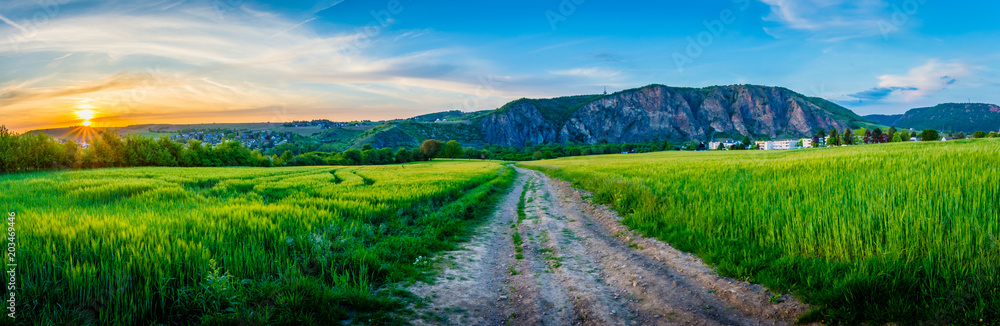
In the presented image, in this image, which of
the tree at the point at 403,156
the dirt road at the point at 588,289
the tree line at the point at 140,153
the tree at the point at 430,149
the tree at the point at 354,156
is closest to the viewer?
the dirt road at the point at 588,289

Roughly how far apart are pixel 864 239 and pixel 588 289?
467 centimetres

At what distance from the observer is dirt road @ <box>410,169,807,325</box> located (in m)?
5.04

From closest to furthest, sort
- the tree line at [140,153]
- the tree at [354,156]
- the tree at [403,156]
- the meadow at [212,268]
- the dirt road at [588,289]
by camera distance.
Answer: the meadow at [212,268], the dirt road at [588,289], the tree line at [140,153], the tree at [354,156], the tree at [403,156]

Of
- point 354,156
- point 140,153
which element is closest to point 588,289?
point 140,153

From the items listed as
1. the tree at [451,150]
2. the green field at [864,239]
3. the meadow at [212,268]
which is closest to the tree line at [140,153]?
the tree at [451,150]

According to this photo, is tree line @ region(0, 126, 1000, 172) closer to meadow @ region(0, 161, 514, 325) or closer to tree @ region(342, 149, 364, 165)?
tree @ region(342, 149, 364, 165)

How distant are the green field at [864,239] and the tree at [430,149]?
10995 centimetres

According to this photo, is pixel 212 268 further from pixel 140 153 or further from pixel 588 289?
pixel 140 153

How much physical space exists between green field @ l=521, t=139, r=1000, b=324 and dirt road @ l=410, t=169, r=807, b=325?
51 centimetres

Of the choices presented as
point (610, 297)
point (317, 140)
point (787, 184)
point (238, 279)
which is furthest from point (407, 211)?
point (317, 140)

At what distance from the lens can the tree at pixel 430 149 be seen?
11756 centimetres

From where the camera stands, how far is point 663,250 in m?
8.25

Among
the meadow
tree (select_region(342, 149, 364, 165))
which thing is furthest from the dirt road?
tree (select_region(342, 149, 364, 165))

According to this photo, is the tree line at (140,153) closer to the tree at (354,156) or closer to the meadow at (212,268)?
the tree at (354,156)
